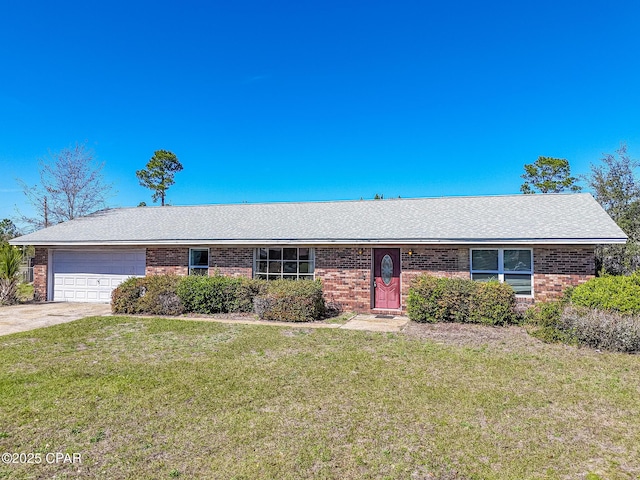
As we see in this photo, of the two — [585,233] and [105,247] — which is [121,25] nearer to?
[105,247]

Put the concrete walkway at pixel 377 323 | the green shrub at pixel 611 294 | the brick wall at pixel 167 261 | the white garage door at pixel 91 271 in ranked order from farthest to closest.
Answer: the white garage door at pixel 91 271 → the brick wall at pixel 167 261 → the concrete walkway at pixel 377 323 → the green shrub at pixel 611 294

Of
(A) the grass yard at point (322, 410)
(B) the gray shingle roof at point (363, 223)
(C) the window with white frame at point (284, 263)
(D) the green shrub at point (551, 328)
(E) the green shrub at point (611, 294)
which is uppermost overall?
(B) the gray shingle roof at point (363, 223)

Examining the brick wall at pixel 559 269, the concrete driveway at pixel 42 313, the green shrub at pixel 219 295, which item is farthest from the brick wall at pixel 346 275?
the concrete driveway at pixel 42 313

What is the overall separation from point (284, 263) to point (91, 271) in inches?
318

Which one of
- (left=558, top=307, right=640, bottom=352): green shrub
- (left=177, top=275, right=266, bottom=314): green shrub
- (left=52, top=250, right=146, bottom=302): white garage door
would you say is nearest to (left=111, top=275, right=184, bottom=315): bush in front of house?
(left=177, top=275, right=266, bottom=314): green shrub

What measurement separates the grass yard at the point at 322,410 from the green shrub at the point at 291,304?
2871 mm

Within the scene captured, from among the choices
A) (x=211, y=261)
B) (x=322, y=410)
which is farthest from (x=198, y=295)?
(x=322, y=410)

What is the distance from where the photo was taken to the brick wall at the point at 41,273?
15.5 m

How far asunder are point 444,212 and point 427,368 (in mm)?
9154

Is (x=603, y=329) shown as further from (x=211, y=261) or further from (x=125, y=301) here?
(x=125, y=301)

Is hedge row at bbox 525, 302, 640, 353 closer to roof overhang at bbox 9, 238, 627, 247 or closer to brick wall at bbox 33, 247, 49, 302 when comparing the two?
roof overhang at bbox 9, 238, 627, 247

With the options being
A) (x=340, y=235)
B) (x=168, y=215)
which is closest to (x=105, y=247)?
(x=168, y=215)

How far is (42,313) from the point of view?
12328mm

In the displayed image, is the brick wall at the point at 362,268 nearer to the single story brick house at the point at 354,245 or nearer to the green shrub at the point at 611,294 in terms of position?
the single story brick house at the point at 354,245
